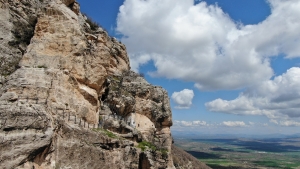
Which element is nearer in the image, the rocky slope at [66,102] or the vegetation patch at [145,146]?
the rocky slope at [66,102]

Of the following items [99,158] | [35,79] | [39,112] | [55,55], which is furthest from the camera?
[55,55]

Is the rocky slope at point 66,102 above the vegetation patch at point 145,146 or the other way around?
above

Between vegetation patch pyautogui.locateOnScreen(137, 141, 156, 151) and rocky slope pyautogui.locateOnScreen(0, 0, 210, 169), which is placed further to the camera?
vegetation patch pyautogui.locateOnScreen(137, 141, 156, 151)

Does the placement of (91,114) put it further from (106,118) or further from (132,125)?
(132,125)

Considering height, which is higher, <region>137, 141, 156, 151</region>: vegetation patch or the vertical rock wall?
the vertical rock wall

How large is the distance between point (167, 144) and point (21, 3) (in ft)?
69.2

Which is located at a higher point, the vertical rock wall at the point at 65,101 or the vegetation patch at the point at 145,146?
the vertical rock wall at the point at 65,101

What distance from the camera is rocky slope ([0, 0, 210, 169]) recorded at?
15969 millimetres

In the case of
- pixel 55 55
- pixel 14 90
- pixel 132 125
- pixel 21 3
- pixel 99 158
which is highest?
pixel 21 3

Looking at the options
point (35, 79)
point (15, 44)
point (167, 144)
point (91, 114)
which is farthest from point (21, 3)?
point (167, 144)

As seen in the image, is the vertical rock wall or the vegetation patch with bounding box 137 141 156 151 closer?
the vertical rock wall

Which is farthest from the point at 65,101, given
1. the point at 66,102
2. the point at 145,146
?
the point at 145,146

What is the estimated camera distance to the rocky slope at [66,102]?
15969 millimetres

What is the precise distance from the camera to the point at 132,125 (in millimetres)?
29000
